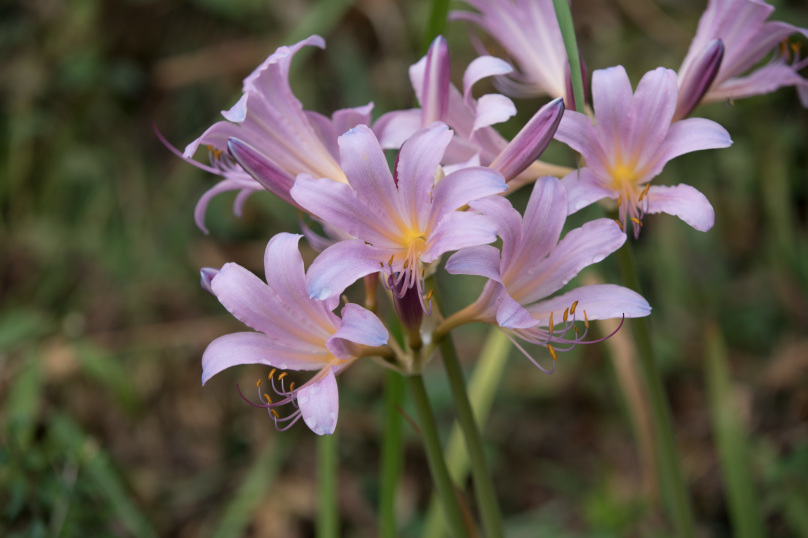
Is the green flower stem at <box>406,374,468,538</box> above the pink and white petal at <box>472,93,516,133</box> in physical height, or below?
below

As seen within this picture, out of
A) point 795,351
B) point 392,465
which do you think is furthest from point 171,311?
point 795,351

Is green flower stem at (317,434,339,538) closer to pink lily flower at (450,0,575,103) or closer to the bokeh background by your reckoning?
the bokeh background

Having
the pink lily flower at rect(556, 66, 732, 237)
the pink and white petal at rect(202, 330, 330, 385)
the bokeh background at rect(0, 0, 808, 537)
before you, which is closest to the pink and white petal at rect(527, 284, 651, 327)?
the pink lily flower at rect(556, 66, 732, 237)

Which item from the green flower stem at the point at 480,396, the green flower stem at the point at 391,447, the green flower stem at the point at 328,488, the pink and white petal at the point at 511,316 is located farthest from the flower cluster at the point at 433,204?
the green flower stem at the point at 480,396

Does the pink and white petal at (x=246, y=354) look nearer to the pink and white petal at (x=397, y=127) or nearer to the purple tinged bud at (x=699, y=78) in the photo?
the pink and white petal at (x=397, y=127)

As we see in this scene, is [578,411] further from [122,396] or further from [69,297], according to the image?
[69,297]

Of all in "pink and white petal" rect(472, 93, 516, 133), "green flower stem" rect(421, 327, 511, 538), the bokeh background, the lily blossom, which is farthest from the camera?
the bokeh background
